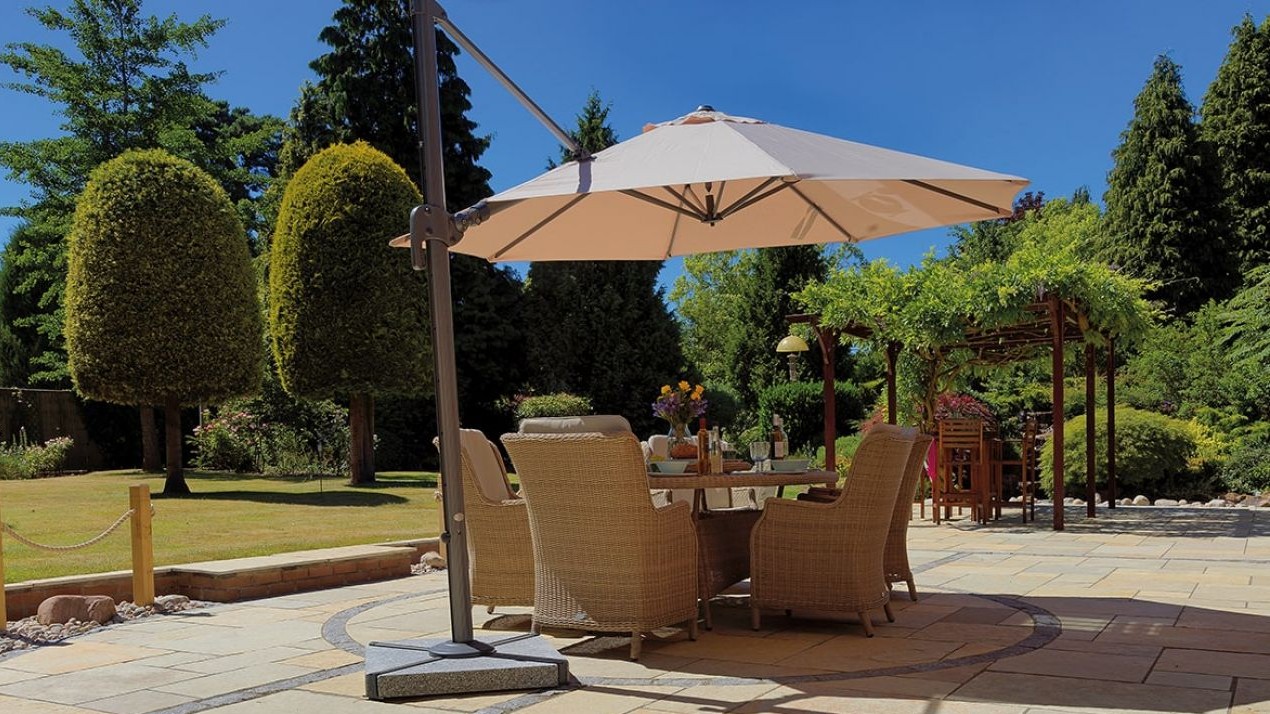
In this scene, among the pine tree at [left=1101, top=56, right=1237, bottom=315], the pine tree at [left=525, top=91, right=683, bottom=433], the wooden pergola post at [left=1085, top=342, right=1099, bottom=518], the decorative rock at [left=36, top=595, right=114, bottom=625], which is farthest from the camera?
the pine tree at [left=1101, top=56, right=1237, bottom=315]

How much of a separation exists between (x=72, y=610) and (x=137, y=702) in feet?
6.66

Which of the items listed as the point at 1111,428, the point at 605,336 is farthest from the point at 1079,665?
the point at 605,336

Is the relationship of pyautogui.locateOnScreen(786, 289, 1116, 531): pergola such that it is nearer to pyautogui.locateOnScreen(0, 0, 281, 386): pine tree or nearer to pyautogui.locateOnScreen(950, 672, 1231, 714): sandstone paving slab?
pyautogui.locateOnScreen(950, 672, 1231, 714): sandstone paving slab

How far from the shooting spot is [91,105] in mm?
20016

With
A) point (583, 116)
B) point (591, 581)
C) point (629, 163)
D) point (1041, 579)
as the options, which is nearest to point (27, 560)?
point (591, 581)

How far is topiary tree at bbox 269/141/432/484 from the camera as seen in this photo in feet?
46.7

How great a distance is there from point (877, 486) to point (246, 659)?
9.25 feet

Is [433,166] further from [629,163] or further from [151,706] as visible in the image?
[151,706]

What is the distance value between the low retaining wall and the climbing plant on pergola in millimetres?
5376

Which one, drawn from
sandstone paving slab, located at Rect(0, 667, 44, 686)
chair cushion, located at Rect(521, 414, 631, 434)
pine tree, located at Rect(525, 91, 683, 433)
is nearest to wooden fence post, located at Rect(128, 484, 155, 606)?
sandstone paving slab, located at Rect(0, 667, 44, 686)

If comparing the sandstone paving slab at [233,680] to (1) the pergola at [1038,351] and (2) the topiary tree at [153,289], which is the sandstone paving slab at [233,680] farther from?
(2) the topiary tree at [153,289]

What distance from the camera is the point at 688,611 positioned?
4.46m

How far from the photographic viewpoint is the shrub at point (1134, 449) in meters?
12.6

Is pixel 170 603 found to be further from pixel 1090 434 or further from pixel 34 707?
pixel 1090 434
